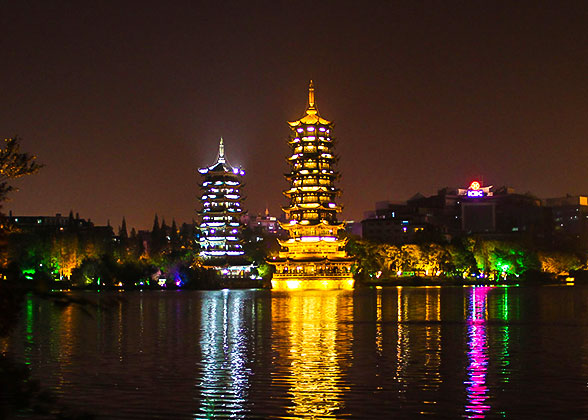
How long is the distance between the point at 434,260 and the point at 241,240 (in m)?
41.7

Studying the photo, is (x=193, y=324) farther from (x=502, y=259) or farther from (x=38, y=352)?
(x=502, y=259)

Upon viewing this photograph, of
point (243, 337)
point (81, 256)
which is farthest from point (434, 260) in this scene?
point (243, 337)

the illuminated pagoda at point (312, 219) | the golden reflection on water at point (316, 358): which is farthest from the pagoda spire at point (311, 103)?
the golden reflection on water at point (316, 358)

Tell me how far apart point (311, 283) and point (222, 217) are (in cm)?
3928

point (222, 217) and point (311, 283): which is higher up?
point (222, 217)

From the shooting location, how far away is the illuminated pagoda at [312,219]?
126875mm

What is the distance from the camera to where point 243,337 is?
40594 mm

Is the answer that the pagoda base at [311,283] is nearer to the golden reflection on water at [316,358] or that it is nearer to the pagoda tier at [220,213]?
the pagoda tier at [220,213]

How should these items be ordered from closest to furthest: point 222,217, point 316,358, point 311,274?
1. point 316,358
2. point 311,274
3. point 222,217

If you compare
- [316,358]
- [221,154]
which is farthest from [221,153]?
[316,358]

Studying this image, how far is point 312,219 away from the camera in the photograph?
130875 millimetres

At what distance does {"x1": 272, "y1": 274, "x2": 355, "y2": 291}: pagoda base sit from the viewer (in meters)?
126

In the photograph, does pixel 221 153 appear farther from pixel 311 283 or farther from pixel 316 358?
pixel 316 358

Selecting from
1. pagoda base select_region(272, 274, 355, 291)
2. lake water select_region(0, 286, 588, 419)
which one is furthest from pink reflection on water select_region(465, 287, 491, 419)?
pagoda base select_region(272, 274, 355, 291)
